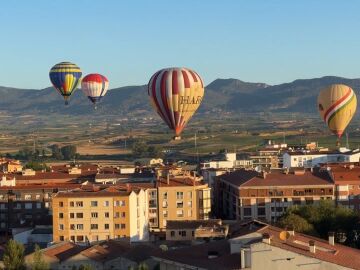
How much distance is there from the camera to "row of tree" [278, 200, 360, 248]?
50.5 m

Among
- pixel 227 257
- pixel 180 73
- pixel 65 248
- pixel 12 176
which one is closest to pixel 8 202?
pixel 12 176

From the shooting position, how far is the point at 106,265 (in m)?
47.0

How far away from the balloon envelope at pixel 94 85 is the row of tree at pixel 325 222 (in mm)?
56037

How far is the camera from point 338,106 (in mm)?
80062

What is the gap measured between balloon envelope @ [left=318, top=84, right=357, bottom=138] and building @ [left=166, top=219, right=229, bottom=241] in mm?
23380

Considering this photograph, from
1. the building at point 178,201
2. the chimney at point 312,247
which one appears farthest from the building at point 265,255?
the building at point 178,201

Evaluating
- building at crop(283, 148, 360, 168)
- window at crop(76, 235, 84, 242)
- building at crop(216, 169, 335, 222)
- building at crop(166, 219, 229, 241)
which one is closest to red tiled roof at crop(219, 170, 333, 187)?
building at crop(216, 169, 335, 222)

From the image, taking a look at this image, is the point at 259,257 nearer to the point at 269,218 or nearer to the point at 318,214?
the point at 318,214

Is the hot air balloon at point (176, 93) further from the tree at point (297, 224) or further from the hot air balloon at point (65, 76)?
the hot air balloon at point (65, 76)

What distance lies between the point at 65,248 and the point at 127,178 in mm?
33964

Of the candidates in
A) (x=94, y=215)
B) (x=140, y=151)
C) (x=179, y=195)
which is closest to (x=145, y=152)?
(x=140, y=151)

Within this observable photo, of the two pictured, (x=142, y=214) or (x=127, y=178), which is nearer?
(x=142, y=214)

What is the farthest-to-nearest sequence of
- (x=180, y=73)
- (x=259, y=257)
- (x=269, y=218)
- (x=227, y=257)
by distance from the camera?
(x=269, y=218) → (x=180, y=73) → (x=227, y=257) → (x=259, y=257)

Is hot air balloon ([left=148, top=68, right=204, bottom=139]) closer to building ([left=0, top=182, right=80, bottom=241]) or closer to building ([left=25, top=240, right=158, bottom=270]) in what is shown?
building ([left=0, top=182, right=80, bottom=241])
